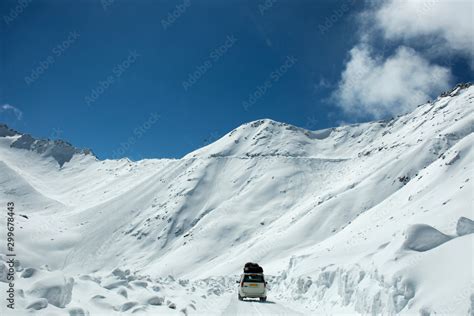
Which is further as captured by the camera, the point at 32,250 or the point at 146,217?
the point at 146,217

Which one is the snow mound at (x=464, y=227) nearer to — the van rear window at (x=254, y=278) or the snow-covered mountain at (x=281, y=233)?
the snow-covered mountain at (x=281, y=233)

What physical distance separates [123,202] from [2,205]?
60.5m

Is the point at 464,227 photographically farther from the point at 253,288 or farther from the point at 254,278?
the point at 254,278

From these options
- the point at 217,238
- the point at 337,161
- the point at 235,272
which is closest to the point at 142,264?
the point at 217,238

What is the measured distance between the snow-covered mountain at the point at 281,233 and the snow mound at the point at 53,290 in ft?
0.09

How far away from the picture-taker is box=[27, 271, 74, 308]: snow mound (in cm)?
1182

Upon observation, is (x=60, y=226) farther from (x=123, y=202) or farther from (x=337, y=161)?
(x=337, y=161)

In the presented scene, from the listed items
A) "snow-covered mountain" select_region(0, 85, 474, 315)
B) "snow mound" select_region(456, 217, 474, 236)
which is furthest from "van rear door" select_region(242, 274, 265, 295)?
"snow mound" select_region(456, 217, 474, 236)

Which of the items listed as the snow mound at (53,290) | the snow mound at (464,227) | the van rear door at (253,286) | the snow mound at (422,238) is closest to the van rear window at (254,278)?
the van rear door at (253,286)

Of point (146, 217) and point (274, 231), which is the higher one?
point (146, 217)

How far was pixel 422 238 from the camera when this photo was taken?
54.4ft

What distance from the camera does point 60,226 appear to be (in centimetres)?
15725

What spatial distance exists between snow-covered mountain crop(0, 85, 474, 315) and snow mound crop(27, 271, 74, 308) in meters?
0.03

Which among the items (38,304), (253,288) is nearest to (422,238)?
(253,288)
